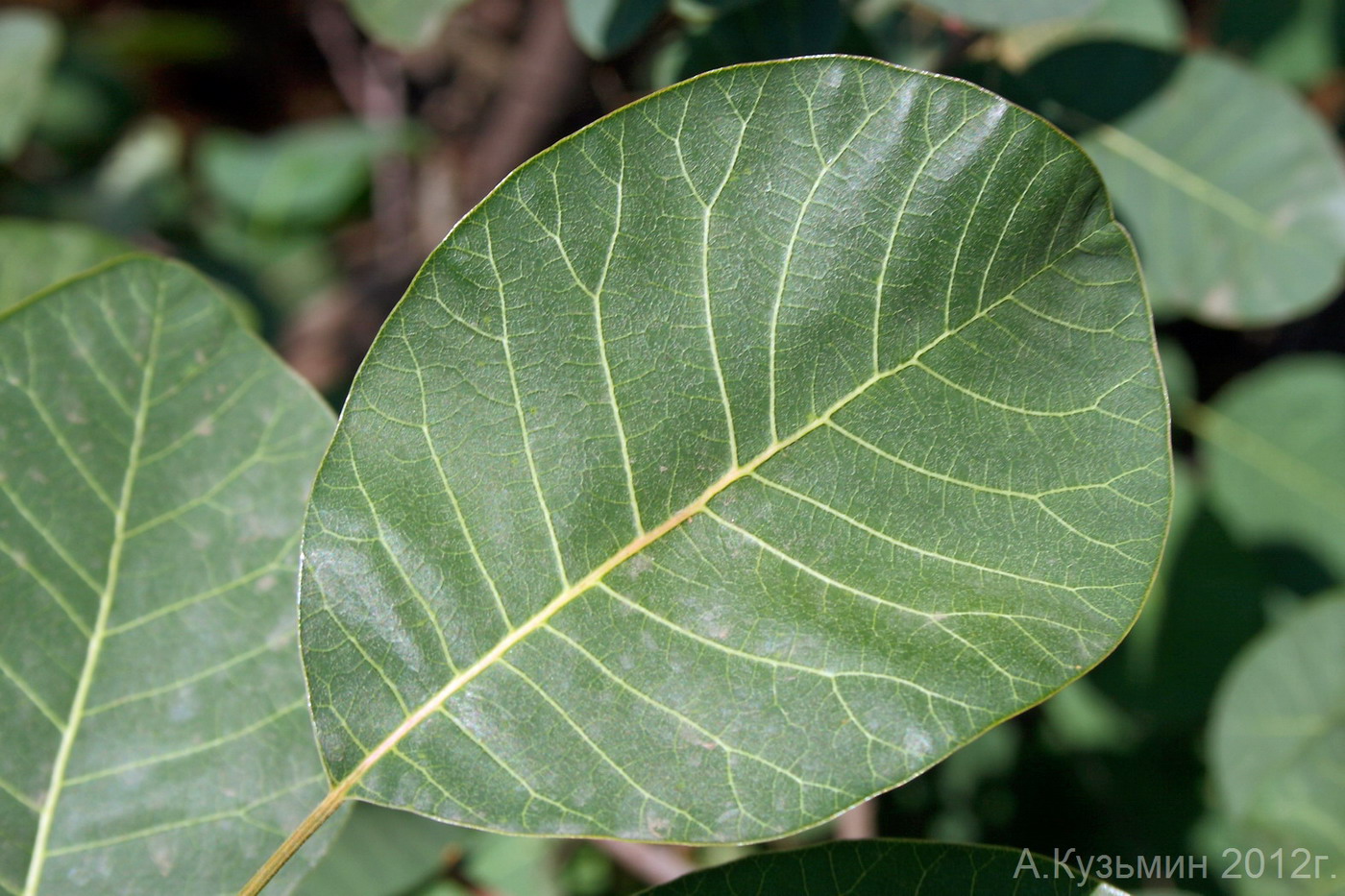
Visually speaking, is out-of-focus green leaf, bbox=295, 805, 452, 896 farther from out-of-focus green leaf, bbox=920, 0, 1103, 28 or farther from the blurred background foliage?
out-of-focus green leaf, bbox=920, 0, 1103, 28

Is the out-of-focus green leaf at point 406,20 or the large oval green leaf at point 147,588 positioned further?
the out-of-focus green leaf at point 406,20

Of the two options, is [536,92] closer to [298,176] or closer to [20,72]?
[298,176]

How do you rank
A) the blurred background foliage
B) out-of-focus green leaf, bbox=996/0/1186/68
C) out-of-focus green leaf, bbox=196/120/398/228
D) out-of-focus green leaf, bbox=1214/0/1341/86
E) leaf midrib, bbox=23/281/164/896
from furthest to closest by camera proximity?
1. out-of-focus green leaf, bbox=196/120/398/228
2. out-of-focus green leaf, bbox=1214/0/1341/86
3. out-of-focus green leaf, bbox=996/0/1186/68
4. the blurred background foliage
5. leaf midrib, bbox=23/281/164/896

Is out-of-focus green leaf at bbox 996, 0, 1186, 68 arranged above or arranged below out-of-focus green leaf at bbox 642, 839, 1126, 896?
above

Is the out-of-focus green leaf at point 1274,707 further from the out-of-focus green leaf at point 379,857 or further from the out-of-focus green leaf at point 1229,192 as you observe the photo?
the out-of-focus green leaf at point 379,857

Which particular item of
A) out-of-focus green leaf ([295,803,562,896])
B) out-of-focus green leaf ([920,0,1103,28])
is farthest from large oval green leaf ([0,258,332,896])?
out-of-focus green leaf ([920,0,1103,28])

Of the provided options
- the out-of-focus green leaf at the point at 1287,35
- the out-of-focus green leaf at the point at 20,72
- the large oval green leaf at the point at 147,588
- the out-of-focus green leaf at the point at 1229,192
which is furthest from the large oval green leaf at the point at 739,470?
the out-of-focus green leaf at the point at 1287,35

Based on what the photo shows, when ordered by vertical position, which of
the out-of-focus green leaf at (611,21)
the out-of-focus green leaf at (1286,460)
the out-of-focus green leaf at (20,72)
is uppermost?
the out-of-focus green leaf at (20,72)

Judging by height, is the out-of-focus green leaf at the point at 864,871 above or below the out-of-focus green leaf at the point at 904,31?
below
